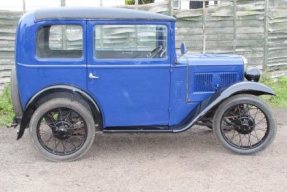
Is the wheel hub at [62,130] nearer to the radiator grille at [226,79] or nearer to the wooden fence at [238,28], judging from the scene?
the radiator grille at [226,79]

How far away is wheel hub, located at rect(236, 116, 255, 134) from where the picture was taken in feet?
19.8

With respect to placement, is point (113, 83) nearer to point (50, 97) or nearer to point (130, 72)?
point (130, 72)

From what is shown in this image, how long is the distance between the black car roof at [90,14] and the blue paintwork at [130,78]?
0.05m

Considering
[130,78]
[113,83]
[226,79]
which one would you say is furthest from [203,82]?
[113,83]

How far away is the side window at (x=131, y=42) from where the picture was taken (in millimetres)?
5863

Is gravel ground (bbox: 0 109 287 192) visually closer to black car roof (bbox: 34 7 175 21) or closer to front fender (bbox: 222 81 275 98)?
front fender (bbox: 222 81 275 98)

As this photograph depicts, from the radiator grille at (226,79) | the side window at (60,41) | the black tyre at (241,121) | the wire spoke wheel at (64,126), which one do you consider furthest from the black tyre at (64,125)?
the radiator grille at (226,79)

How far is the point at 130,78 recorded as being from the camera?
5.84m

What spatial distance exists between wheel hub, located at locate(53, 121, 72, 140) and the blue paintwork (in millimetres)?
442

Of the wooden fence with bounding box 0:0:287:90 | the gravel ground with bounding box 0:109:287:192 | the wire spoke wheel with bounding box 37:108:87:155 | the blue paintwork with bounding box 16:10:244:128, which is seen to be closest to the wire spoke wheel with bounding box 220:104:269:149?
the gravel ground with bounding box 0:109:287:192

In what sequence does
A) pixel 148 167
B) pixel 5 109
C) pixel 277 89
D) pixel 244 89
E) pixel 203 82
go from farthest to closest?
pixel 277 89, pixel 5 109, pixel 203 82, pixel 244 89, pixel 148 167

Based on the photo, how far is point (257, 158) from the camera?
5.96 meters

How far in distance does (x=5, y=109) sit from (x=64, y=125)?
2539 millimetres

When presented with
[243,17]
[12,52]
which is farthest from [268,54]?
[12,52]
